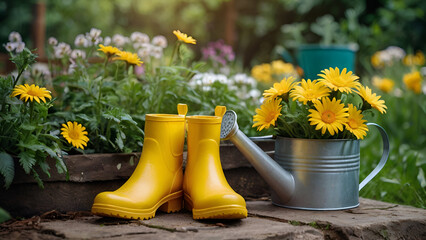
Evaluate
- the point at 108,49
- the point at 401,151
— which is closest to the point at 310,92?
the point at 108,49

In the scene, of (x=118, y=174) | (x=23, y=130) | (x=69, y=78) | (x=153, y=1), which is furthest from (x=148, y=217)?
(x=153, y=1)

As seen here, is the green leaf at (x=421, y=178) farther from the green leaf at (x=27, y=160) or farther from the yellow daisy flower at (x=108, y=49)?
the green leaf at (x=27, y=160)

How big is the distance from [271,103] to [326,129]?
7.7 inches

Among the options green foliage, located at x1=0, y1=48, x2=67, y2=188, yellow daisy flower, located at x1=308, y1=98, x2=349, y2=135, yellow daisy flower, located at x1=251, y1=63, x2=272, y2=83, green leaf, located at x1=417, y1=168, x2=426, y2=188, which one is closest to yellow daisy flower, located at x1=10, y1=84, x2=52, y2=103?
green foliage, located at x1=0, y1=48, x2=67, y2=188

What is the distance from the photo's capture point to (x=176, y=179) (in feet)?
4.73

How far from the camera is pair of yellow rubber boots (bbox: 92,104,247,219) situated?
125cm

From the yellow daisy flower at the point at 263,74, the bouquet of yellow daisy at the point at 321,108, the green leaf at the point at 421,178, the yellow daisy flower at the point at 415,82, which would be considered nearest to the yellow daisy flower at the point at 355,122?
the bouquet of yellow daisy at the point at 321,108

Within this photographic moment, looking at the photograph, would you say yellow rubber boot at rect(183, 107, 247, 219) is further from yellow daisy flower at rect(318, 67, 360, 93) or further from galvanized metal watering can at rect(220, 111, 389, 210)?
yellow daisy flower at rect(318, 67, 360, 93)

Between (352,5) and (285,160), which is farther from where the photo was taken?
(352,5)

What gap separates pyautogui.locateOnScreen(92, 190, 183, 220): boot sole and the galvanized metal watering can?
0.25 m

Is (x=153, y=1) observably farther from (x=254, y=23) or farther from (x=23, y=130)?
(x=23, y=130)

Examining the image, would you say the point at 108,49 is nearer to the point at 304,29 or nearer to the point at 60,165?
the point at 60,165

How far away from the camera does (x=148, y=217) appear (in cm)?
133

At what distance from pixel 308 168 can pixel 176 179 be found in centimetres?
42
